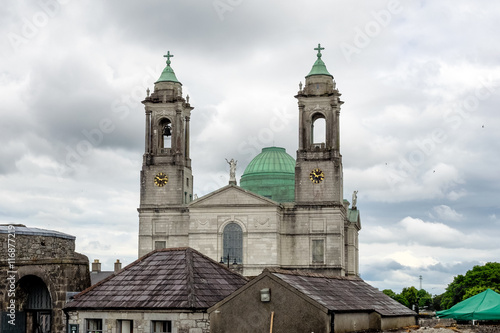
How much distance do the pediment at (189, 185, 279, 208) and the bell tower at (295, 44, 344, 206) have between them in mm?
4244

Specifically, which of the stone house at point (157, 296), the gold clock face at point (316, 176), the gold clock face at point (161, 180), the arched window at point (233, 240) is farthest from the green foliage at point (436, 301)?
the stone house at point (157, 296)

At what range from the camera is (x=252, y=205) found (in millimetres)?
77688

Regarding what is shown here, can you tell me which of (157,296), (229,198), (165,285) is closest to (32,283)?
(165,285)

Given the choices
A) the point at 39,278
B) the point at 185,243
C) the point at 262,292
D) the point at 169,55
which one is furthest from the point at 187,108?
the point at 262,292

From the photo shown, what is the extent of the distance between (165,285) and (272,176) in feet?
190

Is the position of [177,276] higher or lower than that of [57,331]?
higher

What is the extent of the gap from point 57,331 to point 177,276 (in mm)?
6832

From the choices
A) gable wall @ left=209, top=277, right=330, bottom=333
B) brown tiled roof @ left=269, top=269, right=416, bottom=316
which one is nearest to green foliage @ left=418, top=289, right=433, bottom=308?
brown tiled roof @ left=269, top=269, right=416, bottom=316

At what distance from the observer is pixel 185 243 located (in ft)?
259

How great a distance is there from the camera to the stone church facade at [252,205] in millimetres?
76625

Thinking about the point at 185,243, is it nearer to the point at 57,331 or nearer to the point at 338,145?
the point at 338,145

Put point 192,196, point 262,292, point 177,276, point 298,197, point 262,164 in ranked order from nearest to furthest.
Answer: point 262,292 < point 177,276 < point 298,197 < point 192,196 < point 262,164

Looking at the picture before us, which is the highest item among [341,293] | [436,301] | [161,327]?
[341,293]

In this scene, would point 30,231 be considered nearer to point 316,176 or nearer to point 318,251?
point 318,251
